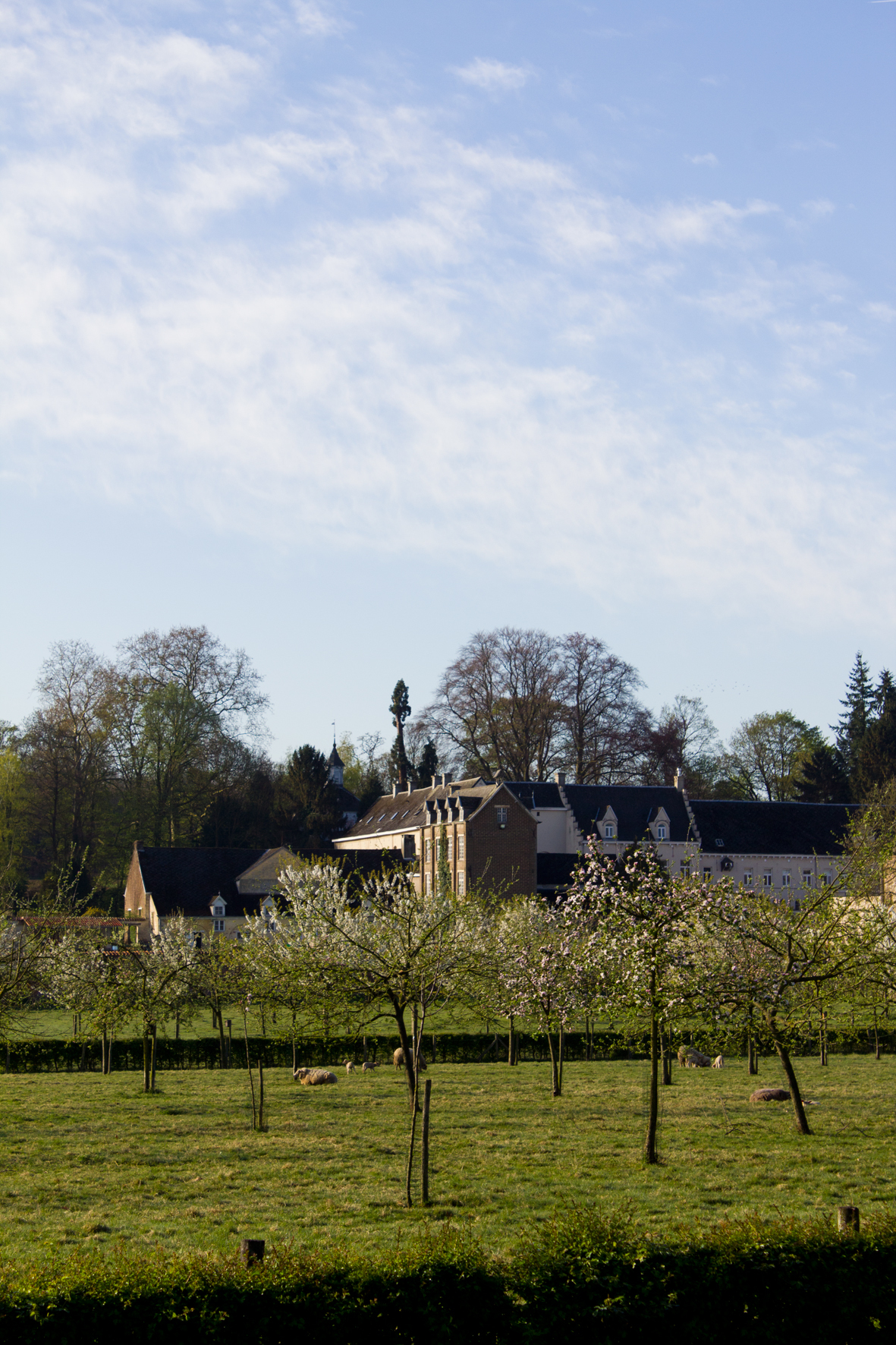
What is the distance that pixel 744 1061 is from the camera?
3459 cm

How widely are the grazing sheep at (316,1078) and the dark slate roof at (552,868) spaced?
4091 centimetres

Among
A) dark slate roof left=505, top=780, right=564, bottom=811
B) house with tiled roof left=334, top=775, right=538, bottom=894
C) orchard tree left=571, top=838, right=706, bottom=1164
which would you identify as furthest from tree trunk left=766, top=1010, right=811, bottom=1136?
dark slate roof left=505, top=780, right=564, bottom=811

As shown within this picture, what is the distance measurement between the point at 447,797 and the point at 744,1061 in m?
37.4

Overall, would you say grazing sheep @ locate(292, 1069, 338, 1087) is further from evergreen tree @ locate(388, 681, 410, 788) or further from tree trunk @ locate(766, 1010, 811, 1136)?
evergreen tree @ locate(388, 681, 410, 788)

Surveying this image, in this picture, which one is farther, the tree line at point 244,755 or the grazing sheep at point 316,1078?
the tree line at point 244,755

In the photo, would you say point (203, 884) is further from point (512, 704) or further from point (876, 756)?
point (876, 756)

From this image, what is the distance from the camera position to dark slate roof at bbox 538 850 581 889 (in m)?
68.9

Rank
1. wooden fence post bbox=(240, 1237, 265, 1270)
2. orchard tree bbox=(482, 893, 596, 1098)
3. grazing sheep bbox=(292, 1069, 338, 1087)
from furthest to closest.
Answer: grazing sheep bbox=(292, 1069, 338, 1087), orchard tree bbox=(482, 893, 596, 1098), wooden fence post bbox=(240, 1237, 265, 1270)

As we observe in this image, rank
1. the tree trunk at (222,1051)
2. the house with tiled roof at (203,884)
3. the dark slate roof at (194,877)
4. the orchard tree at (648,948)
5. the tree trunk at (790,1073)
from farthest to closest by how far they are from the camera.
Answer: the dark slate roof at (194,877) → the house with tiled roof at (203,884) → the tree trunk at (222,1051) → the tree trunk at (790,1073) → the orchard tree at (648,948)

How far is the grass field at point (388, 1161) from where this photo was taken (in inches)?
501

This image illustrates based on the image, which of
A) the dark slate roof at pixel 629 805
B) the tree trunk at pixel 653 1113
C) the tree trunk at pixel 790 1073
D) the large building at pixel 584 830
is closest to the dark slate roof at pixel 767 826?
the large building at pixel 584 830

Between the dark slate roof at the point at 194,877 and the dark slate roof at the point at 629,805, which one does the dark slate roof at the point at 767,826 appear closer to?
Result: the dark slate roof at the point at 629,805

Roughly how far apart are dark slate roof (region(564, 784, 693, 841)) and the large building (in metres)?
0.07

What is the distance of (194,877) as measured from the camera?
227ft
